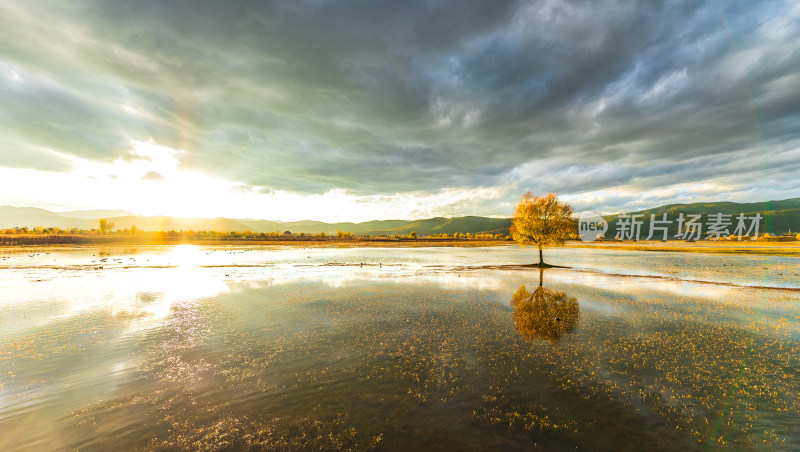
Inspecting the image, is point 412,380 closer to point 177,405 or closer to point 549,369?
point 549,369

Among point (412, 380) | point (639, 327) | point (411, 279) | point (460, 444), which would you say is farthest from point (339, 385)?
point (411, 279)

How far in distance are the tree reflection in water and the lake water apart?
0.23m

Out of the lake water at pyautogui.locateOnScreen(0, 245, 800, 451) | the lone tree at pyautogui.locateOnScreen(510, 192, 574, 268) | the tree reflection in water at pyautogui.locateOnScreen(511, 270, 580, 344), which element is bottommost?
the tree reflection in water at pyautogui.locateOnScreen(511, 270, 580, 344)

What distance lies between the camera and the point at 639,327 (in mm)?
19391

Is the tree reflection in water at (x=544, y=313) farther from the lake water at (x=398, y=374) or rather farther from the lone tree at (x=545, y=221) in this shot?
the lone tree at (x=545, y=221)

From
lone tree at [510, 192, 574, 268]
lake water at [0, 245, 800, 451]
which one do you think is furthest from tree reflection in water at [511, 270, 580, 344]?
lone tree at [510, 192, 574, 268]

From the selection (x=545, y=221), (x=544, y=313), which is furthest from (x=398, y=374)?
(x=545, y=221)

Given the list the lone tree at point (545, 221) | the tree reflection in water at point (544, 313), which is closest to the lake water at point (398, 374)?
the tree reflection in water at point (544, 313)

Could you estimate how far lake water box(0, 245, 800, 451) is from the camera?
28.7 ft

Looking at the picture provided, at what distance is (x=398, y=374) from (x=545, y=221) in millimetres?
53747

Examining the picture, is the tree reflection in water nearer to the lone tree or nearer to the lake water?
the lake water

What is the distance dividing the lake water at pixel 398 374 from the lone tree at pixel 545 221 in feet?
99.0

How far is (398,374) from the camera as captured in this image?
12656mm

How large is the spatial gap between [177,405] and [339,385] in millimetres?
5825
